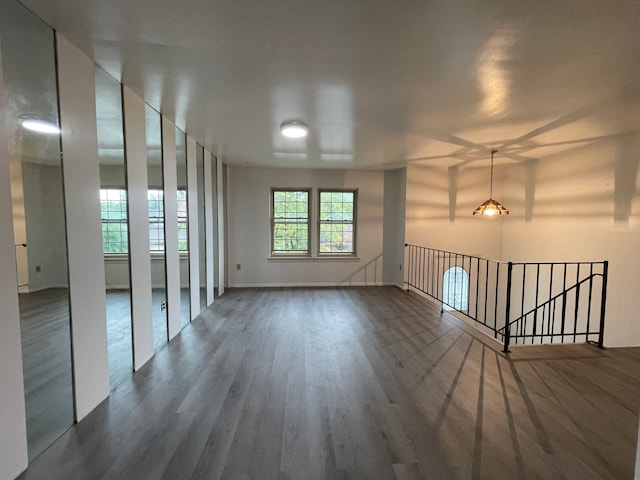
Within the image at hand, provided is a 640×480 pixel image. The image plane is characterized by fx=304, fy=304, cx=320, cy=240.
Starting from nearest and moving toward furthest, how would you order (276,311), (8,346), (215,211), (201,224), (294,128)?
(8,346) → (294,128) → (201,224) → (276,311) → (215,211)

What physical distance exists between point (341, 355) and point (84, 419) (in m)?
2.09

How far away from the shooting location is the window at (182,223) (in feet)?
12.0

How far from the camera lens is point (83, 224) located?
206 centimetres

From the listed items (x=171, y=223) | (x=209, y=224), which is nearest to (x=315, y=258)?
(x=209, y=224)

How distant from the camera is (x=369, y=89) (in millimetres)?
2498

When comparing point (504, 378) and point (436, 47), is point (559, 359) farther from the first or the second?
point (436, 47)

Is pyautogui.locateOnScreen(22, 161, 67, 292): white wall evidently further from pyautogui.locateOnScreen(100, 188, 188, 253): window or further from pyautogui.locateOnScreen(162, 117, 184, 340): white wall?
pyautogui.locateOnScreen(162, 117, 184, 340): white wall

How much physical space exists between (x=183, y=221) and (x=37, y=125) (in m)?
2.10

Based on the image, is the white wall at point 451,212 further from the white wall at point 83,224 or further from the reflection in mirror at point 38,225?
the reflection in mirror at point 38,225

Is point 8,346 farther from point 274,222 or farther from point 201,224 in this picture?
point 274,222

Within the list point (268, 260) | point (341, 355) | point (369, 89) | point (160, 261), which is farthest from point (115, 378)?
point (268, 260)

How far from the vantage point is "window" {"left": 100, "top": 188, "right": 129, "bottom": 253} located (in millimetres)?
2328

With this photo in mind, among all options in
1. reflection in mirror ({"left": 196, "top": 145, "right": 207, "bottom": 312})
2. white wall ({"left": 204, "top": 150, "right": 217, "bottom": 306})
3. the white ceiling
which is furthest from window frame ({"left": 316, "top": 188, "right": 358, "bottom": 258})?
the white ceiling

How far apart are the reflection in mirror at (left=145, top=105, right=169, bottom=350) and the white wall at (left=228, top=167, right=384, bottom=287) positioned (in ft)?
9.86
